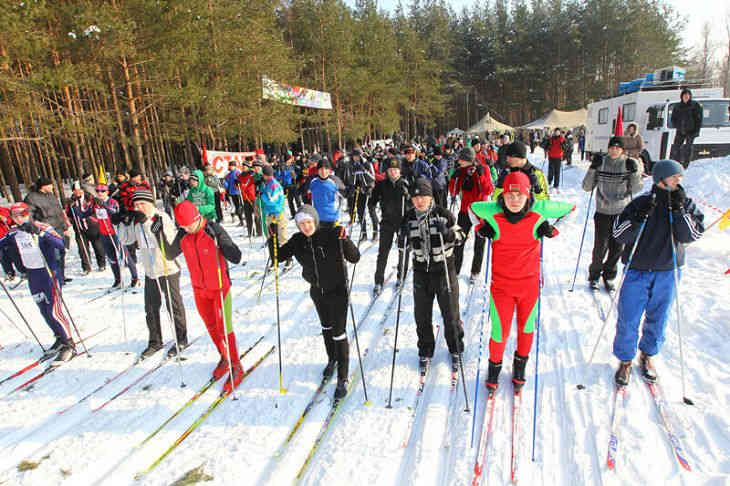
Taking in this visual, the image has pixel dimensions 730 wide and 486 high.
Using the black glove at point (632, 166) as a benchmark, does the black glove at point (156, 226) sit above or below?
below

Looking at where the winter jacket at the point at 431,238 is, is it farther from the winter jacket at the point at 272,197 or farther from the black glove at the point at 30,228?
the black glove at the point at 30,228

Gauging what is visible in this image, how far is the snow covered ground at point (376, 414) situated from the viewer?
2799 millimetres

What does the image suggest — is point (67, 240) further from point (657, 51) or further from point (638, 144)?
point (657, 51)

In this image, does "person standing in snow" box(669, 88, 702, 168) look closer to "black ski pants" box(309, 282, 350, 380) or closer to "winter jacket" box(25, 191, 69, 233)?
"black ski pants" box(309, 282, 350, 380)

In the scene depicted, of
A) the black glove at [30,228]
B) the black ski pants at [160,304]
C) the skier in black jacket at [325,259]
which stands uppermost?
the black glove at [30,228]

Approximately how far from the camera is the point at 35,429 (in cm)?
356

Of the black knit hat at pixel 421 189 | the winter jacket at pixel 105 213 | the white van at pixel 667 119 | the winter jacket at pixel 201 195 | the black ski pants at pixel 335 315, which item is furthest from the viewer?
the white van at pixel 667 119

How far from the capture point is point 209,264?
12.4 feet

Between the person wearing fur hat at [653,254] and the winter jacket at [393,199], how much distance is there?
2794mm

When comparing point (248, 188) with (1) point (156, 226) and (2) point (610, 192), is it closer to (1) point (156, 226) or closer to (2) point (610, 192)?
(1) point (156, 226)

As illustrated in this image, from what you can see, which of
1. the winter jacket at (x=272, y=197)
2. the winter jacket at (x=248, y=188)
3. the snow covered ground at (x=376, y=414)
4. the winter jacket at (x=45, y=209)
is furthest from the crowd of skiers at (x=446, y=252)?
the winter jacket at (x=248, y=188)

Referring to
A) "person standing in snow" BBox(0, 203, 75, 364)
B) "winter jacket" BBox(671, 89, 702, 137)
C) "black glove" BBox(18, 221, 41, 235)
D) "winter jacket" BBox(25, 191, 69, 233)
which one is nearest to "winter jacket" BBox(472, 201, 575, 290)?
"person standing in snow" BBox(0, 203, 75, 364)

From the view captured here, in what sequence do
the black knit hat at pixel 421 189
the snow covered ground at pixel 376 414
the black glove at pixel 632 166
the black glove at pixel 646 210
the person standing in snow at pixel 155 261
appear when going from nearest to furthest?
the snow covered ground at pixel 376 414, the black glove at pixel 646 210, the black knit hat at pixel 421 189, the person standing in snow at pixel 155 261, the black glove at pixel 632 166

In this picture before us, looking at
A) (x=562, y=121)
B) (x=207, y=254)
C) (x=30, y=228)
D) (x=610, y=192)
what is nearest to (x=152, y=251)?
(x=207, y=254)
